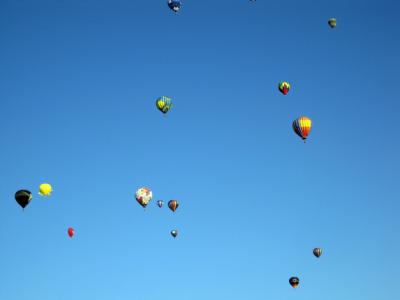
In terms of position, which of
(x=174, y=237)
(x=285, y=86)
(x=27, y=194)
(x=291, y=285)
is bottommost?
(x=291, y=285)

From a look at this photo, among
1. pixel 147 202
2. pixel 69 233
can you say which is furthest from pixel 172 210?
pixel 69 233

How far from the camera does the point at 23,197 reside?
6912cm

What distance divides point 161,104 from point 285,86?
13.9 m

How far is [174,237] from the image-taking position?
91.1 m

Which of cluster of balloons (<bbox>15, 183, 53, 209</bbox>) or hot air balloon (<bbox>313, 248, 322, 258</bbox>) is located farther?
hot air balloon (<bbox>313, 248, 322, 258</bbox>)

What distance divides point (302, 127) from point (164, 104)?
16.1 meters

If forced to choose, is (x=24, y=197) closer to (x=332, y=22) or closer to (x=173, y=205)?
(x=173, y=205)

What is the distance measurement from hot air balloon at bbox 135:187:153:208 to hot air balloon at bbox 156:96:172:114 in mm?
8998

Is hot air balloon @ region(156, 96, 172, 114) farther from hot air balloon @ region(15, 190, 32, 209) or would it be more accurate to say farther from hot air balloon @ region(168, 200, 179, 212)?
hot air balloon @ region(15, 190, 32, 209)

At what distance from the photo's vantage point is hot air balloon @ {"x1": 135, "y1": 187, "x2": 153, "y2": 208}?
7562 cm

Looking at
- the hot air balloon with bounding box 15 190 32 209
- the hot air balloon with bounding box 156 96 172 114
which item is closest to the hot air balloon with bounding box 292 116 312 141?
the hot air balloon with bounding box 156 96 172 114

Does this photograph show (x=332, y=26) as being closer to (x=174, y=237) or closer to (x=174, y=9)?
(x=174, y=9)

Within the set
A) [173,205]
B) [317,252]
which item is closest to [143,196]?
[173,205]

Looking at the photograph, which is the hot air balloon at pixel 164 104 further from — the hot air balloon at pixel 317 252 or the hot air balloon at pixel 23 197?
the hot air balloon at pixel 317 252
